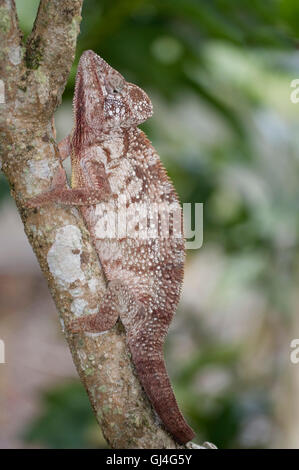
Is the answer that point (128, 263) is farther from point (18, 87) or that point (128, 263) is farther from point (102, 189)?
point (18, 87)

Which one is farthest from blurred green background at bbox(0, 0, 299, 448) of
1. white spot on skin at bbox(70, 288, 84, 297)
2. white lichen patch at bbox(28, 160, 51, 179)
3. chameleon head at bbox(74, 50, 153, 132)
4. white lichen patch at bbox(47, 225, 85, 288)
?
white spot on skin at bbox(70, 288, 84, 297)

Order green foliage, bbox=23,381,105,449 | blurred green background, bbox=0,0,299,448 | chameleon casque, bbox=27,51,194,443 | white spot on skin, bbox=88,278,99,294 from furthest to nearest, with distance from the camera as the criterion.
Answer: green foliage, bbox=23,381,105,449 < blurred green background, bbox=0,0,299,448 < chameleon casque, bbox=27,51,194,443 < white spot on skin, bbox=88,278,99,294

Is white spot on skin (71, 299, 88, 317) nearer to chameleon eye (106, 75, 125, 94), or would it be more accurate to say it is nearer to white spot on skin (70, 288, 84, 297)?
white spot on skin (70, 288, 84, 297)

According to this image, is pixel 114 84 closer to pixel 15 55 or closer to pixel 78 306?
pixel 15 55

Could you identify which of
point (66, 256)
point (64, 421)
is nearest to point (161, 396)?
point (66, 256)

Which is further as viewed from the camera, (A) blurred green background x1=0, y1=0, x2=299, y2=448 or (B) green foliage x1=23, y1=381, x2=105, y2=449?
(B) green foliage x1=23, y1=381, x2=105, y2=449

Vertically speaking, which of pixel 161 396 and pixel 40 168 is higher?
pixel 40 168
